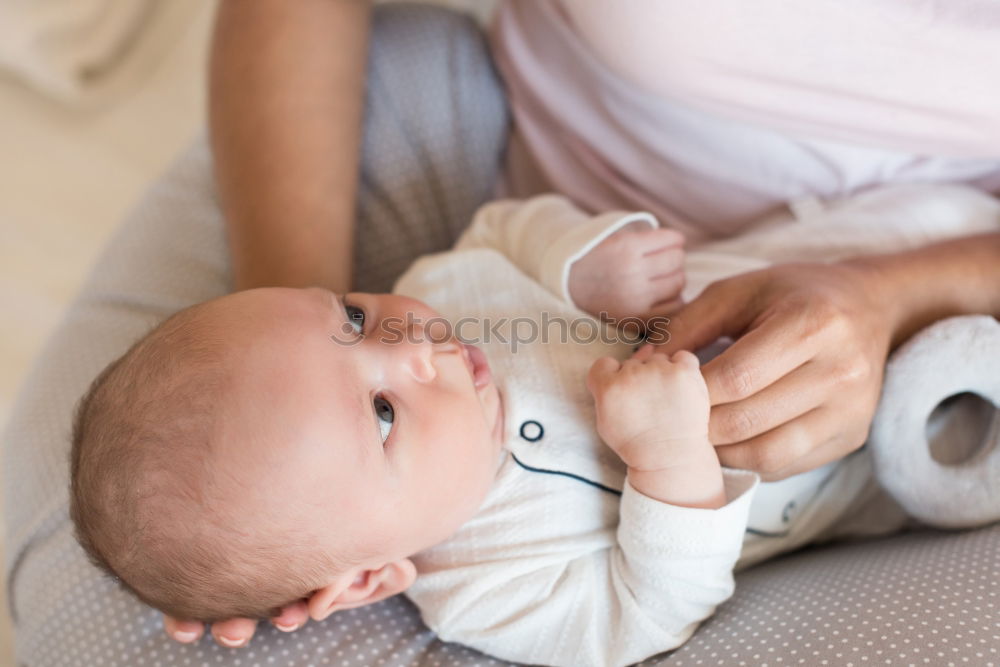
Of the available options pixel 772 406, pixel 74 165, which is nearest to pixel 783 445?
pixel 772 406

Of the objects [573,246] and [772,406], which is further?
[573,246]

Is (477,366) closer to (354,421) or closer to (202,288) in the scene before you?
(354,421)

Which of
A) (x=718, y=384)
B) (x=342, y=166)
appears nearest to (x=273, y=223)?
(x=342, y=166)

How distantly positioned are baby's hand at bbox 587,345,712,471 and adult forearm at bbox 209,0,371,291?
0.45 metres

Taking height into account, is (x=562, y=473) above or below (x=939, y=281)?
below

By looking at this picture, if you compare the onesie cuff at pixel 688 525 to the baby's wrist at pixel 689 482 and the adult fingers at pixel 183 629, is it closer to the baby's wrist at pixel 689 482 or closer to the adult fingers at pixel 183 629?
the baby's wrist at pixel 689 482

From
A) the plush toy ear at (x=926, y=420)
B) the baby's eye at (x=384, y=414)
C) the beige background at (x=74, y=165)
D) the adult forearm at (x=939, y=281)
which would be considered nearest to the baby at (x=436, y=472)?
the baby's eye at (x=384, y=414)

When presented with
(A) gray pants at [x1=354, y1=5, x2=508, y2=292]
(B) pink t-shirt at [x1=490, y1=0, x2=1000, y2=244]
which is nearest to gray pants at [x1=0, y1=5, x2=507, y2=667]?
(A) gray pants at [x1=354, y1=5, x2=508, y2=292]

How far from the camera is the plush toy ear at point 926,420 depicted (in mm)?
874

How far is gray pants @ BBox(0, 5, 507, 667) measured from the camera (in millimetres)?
873

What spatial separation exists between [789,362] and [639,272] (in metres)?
0.20

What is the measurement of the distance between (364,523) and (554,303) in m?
0.35

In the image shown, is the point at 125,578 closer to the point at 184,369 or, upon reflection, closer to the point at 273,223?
the point at 184,369

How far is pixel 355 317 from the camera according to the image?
2.85 ft
